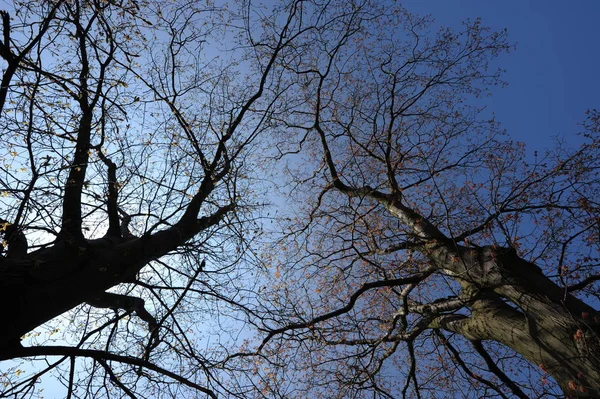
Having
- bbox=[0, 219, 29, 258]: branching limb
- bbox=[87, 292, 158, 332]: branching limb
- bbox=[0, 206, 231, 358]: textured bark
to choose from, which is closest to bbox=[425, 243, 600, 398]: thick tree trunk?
bbox=[0, 206, 231, 358]: textured bark

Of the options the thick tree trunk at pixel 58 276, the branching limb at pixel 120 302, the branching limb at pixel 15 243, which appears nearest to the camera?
the thick tree trunk at pixel 58 276

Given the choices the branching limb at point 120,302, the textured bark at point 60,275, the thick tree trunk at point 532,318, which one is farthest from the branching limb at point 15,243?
the thick tree trunk at point 532,318

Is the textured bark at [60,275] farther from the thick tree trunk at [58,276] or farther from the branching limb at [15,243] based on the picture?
the branching limb at [15,243]

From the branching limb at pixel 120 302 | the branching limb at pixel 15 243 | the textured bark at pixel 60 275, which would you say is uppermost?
the branching limb at pixel 120 302

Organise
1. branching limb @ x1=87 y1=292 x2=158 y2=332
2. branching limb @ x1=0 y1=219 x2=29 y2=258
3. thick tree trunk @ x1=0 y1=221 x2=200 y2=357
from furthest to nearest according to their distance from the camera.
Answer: branching limb @ x1=87 y1=292 x2=158 y2=332 → branching limb @ x1=0 y1=219 x2=29 y2=258 → thick tree trunk @ x1=0 y1=221 x2=200 y2=357

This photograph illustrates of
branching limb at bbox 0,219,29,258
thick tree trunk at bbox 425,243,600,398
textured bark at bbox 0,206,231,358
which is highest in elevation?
branching limb at bbox 0,219,29,258

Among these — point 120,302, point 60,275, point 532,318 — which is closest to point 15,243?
point 60,275

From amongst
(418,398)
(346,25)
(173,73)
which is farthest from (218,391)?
(346,25)

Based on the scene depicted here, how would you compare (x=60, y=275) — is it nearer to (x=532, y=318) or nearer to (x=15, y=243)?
(x=15, y=243)

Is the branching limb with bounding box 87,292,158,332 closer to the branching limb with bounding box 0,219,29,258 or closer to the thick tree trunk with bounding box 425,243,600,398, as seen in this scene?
the branching limb with bounding box 0,219,29,258

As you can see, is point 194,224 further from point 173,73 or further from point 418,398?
point 418,398

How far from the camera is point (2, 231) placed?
3107 mm

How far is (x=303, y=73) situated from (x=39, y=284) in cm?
557

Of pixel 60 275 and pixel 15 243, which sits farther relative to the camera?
pixel 15 243
